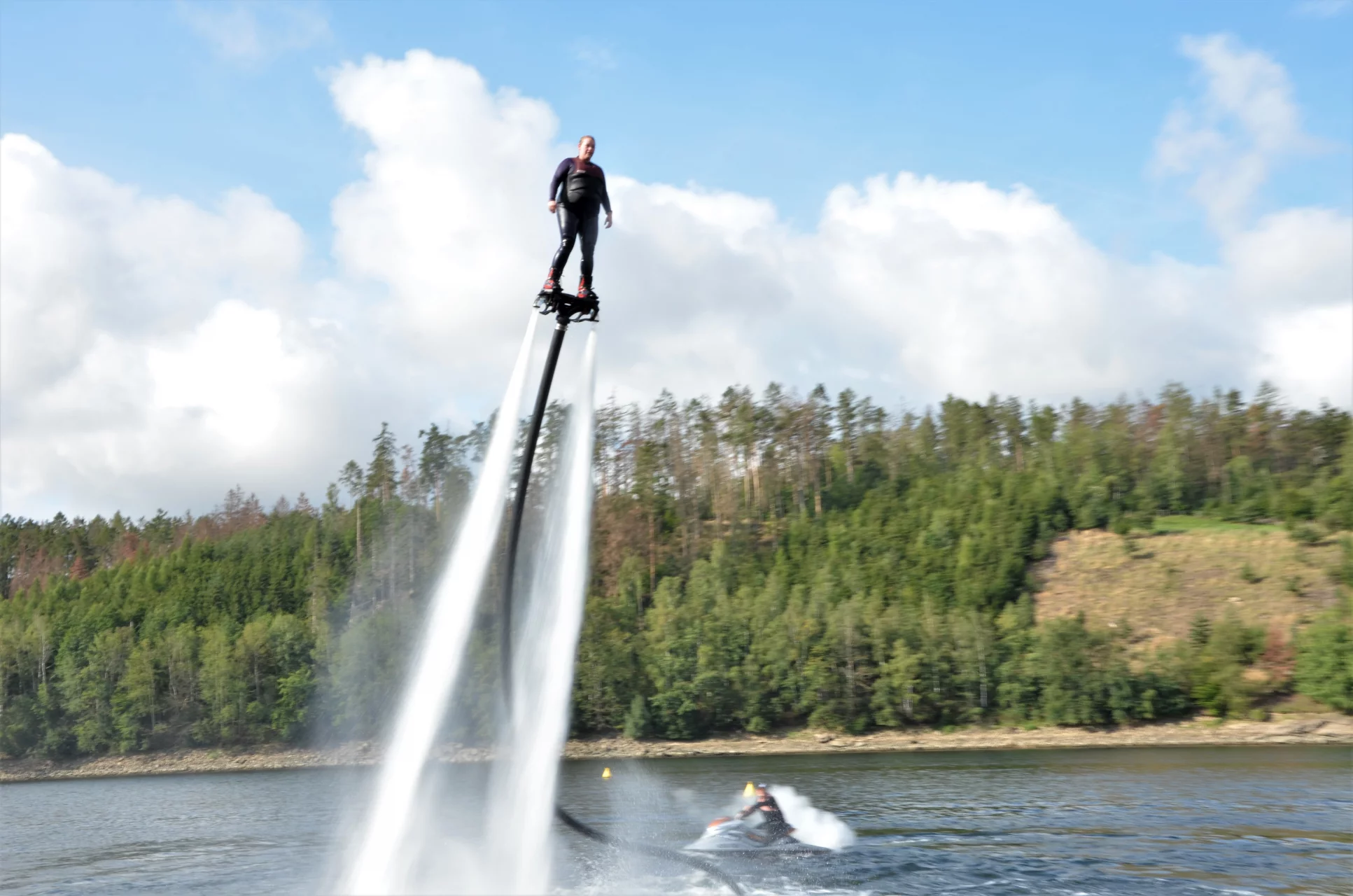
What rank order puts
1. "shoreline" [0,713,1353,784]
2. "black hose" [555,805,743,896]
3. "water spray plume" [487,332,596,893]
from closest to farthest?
"water spray plume" [487,332,596,893] → "black hose" [555,805,743,896] → "shoreline" [0,713,1353,784]

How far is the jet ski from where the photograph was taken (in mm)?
33156

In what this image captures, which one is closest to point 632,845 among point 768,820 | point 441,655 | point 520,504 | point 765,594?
point 441,655

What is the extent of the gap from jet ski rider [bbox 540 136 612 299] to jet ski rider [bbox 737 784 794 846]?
→ 994 inches

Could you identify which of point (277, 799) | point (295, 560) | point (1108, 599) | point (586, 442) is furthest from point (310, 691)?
point (586, 442)

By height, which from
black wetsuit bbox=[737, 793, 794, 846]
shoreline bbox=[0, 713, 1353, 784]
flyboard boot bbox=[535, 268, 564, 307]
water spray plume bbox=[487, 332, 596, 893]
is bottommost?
shoreline bbox=[0, 713, 1353, 784]

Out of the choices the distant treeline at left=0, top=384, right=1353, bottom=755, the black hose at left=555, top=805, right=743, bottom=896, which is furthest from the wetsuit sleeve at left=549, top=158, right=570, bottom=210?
the distant treeline at left=0, top=384, right=1353, bottom=755

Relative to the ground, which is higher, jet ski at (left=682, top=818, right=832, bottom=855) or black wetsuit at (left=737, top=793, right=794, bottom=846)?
black wetsuit at (left=737, top=793, right=794, bottom=846)

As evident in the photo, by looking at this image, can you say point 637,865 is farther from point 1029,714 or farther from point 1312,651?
point 1312,651

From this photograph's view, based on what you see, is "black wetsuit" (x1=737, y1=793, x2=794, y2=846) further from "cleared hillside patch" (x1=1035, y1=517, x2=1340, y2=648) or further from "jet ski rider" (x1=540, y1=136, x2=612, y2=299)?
"cleared hillside patch" (x1=1035, y1=517, x2=1340, y2=648)

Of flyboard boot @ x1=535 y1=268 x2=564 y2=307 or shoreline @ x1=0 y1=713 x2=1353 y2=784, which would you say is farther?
shoreline @ x1=0 y1=713 x2=1353 y2=784

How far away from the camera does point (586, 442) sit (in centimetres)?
1628

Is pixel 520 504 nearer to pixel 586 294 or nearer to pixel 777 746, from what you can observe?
pixel 586 294

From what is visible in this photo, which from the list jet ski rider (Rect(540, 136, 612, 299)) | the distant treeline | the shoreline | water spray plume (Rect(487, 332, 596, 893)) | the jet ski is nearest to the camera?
jet ski rider (Rect(540, 136, 612, 299))

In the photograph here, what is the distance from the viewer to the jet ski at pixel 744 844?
33156 millimetres
